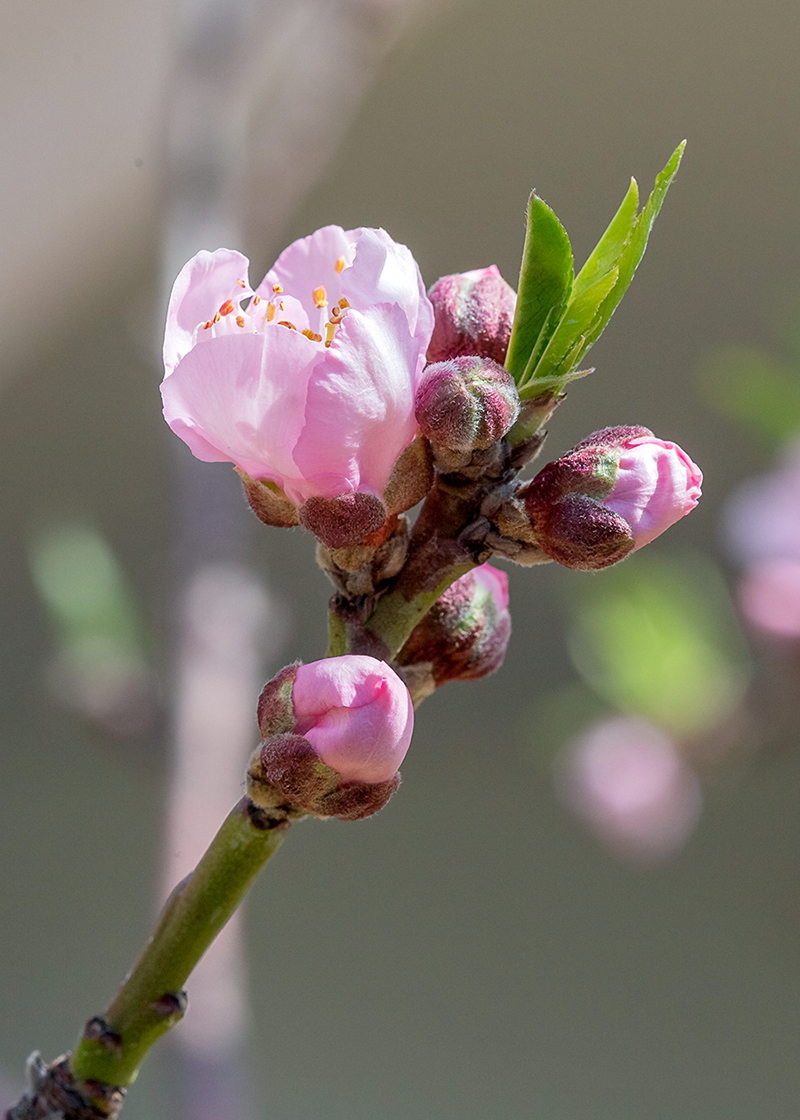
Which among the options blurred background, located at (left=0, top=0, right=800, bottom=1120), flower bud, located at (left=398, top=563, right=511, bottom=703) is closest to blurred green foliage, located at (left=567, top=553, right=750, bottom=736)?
blurred background, located at (left=0, top=0, right=800, bottom=1120)

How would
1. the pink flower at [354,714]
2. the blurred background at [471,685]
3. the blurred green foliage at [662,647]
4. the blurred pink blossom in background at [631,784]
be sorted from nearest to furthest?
1. the pink flower at [354,714]
2. the blurred green foliage at [662,647]
3. the blurred pink blossom in background at [631,784]
4. the blurred background at [471,685]

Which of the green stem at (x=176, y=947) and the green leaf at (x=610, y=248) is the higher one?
the green leaf at (x=610, y=248)

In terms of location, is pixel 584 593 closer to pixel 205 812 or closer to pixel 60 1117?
pixel 205 812

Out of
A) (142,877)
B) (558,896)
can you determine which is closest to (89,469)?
(142,877)

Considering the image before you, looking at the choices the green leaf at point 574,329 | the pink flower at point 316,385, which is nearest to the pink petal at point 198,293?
the pink flower at point 316,385

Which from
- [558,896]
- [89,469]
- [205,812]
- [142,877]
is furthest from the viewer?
[89,469]

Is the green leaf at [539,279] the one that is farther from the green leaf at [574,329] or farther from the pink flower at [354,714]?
the pink flower at [354,714]

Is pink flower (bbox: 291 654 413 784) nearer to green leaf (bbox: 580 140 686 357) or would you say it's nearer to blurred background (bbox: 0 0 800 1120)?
green leaf (bbox: 580 140 686 357)

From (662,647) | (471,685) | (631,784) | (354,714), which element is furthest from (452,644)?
(471,685)
